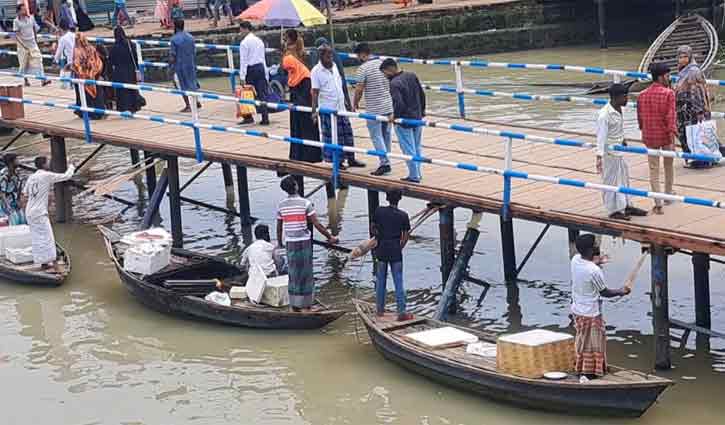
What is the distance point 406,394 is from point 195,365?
2690 mm

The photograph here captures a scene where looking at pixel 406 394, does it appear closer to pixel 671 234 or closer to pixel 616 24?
pixel 671 234

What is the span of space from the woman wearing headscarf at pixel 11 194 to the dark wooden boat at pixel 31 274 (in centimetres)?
114

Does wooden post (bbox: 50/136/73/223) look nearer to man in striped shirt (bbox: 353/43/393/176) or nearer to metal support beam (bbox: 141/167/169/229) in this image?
metal support beam (bbox: 141/167/169/229)

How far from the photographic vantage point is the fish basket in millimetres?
12844

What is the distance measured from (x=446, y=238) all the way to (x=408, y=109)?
5.22 ft

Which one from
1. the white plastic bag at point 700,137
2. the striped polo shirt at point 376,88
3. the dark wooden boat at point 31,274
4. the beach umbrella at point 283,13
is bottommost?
the dark wooden boat at point 31,274

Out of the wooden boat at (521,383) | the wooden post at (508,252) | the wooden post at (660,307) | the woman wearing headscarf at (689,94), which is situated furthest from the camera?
the wooden post at (508,252)

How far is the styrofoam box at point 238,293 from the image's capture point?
16.4 metres

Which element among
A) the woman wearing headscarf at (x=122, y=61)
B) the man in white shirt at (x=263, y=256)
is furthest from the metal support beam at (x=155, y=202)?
the man in white shirt at (x=263, y=256)

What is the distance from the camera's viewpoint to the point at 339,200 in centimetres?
2317

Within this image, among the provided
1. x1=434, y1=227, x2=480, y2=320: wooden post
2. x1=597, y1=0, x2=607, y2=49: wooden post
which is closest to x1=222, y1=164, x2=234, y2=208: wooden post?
x1=434, y1=227, x2=480, y2=320: wooden post

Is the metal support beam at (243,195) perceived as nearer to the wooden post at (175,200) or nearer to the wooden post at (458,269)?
the wooden post at (175,200)

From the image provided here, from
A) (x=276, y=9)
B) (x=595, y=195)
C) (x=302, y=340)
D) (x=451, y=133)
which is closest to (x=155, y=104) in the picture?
(x=276, y=9)

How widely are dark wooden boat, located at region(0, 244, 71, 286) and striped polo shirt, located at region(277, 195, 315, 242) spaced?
14.1 ft
